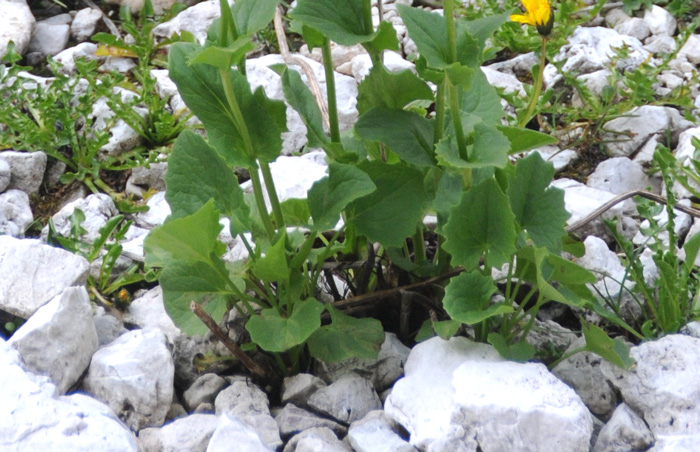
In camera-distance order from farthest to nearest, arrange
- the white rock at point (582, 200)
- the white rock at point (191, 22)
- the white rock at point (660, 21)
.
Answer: the white rock at point (191, 22)
the white rock at point (660, 21)
the white rock at point (582, 200)

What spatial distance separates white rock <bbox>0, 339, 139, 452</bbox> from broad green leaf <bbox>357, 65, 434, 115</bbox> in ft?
2.32

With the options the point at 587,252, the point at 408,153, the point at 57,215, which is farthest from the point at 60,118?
the point at 587,252

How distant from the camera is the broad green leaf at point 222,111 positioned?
1.36m

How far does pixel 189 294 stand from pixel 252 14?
53 centimetres

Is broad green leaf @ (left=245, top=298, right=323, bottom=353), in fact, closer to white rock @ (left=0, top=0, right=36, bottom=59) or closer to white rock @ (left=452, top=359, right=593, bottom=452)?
white rock @ (left=452, top=359, right=593, bottom=452)

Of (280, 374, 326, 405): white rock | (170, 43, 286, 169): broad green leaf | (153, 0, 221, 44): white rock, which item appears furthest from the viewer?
(153, 0, 221, 44): white rock

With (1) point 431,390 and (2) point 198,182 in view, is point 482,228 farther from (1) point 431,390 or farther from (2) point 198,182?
(2) point 198,182

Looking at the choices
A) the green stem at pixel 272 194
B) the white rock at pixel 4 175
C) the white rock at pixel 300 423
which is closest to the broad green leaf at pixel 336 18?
the green stem at pixel 272 194

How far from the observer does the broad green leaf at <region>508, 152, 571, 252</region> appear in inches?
54.1

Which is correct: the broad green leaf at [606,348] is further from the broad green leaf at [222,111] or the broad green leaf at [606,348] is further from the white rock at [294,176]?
the white rock at [294,176]

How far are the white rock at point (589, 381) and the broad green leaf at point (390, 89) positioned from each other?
22.6 inches

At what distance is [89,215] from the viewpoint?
208 cm

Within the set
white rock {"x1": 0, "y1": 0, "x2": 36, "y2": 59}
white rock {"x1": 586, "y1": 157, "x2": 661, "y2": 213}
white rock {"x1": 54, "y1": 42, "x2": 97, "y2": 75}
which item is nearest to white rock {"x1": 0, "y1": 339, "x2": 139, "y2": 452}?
white rock {"x1": 586, "y1": 157, "x2": 661, "y2": 213}

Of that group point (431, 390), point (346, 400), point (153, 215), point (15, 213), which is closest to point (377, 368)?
point (346, 400)
